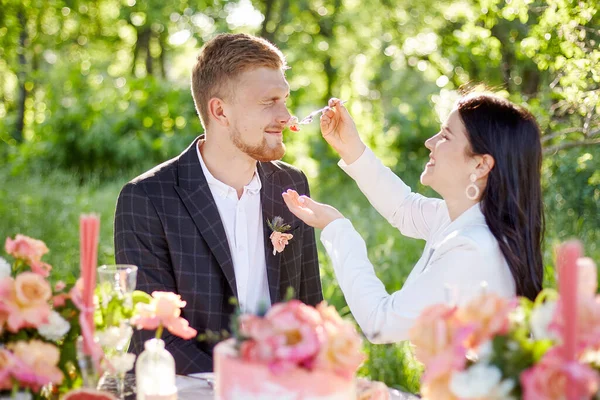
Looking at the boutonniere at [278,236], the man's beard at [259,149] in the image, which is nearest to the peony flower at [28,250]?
the boutonniere at [278,236]

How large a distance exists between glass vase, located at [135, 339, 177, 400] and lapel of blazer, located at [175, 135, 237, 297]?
1067mm

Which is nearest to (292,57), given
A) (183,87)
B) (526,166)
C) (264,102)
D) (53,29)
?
(183,87)

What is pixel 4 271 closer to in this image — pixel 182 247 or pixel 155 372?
pixel 155 372

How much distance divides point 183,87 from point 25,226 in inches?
171

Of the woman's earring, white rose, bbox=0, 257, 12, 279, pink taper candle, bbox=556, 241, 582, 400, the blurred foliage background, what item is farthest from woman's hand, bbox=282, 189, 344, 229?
the blurred foliage background

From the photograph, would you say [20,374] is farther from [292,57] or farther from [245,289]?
[292,57]

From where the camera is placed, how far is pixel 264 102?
3.04 m

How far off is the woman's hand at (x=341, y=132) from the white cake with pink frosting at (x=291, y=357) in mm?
1578

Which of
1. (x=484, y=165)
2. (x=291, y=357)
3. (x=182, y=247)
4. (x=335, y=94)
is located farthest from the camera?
(x=335, y=94)

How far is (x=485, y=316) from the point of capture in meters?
1.34

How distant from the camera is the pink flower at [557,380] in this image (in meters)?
1.18

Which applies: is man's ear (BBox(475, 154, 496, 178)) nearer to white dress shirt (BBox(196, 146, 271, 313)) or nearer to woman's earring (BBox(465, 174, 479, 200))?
woman's earring (BBox(465, 174, 479, 200))

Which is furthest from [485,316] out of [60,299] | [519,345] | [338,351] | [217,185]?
[217,185]

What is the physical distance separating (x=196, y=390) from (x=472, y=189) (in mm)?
1043
